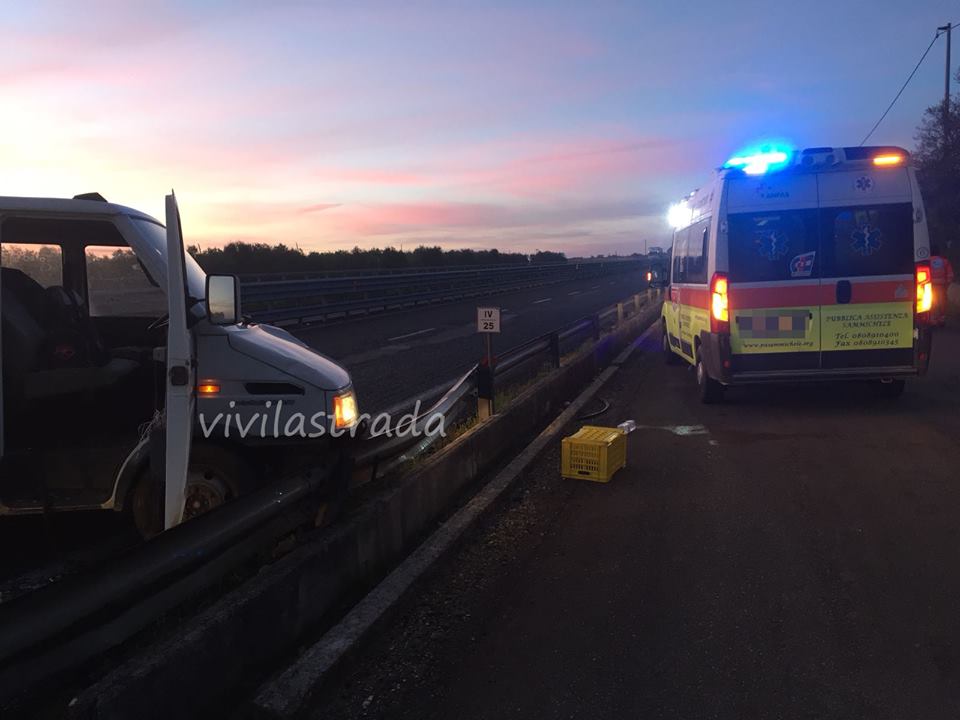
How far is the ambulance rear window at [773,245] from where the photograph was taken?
26.8ft

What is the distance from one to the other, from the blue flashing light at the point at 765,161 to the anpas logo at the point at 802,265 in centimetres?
107

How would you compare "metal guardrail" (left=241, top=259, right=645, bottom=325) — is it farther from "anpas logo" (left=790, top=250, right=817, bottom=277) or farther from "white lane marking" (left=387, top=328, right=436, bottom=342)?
"anpas logo" (left=790, top=250, right=817, bottom=277)

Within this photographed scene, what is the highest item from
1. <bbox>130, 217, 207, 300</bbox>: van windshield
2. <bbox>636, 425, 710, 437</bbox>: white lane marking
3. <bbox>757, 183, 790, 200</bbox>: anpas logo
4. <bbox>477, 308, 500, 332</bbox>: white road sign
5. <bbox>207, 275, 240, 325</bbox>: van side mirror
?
<bbox>757, 183, 790, 200</bbox>: anpas logo

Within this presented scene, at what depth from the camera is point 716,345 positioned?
8414 mm

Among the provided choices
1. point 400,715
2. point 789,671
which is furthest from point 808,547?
point 400,715

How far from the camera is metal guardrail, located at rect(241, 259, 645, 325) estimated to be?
19.9 m

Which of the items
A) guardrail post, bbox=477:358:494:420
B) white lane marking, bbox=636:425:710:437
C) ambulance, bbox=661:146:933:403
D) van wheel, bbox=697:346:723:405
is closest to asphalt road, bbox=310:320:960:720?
guardrail post, bbox=477:358:494:420

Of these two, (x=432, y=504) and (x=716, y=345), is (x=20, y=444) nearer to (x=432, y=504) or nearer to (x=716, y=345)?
(x=432, y=504)

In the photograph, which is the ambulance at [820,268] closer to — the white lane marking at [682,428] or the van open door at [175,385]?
the white lane marking at [682,428]

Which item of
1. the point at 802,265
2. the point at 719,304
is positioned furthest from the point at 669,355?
the point at 802,265

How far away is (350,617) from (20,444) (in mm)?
2148

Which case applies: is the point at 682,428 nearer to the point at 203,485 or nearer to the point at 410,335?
the point at 203,485

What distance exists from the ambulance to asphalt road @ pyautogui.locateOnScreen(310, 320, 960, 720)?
5.55 feet

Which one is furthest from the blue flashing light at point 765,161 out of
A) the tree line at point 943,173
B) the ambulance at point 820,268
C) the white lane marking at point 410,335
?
the tree line at point 943,173
